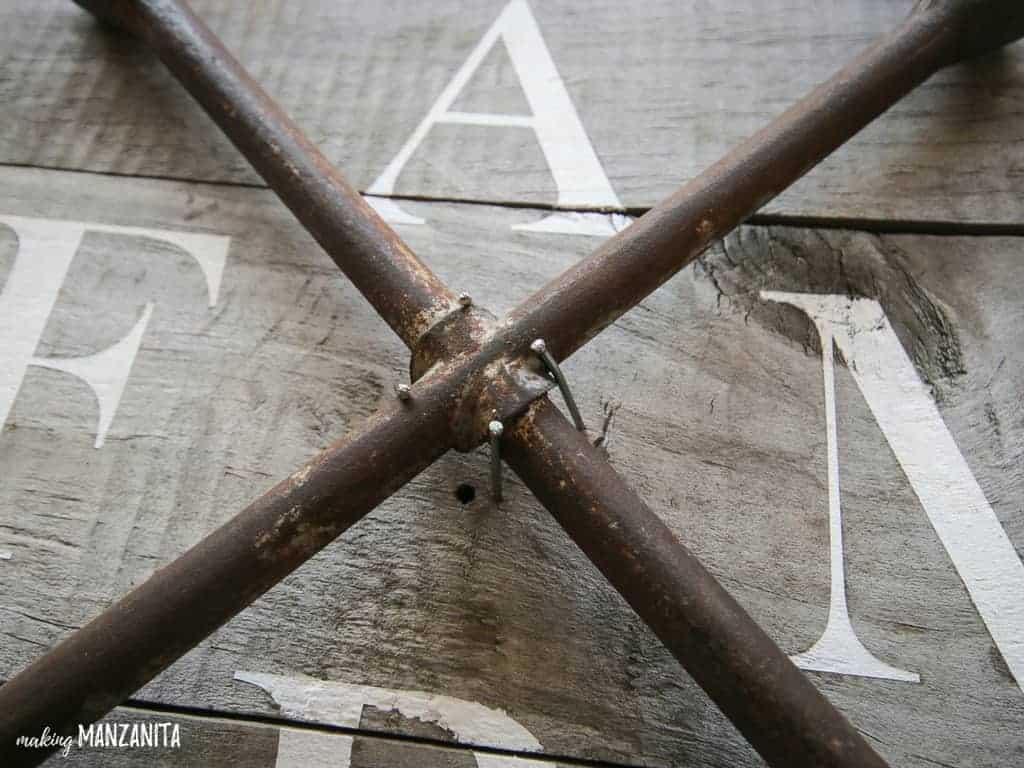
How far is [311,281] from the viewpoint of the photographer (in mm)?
829

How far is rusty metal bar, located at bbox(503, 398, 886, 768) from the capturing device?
506 millimetres

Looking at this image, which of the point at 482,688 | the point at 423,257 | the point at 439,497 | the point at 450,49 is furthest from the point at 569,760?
the point at 450,49

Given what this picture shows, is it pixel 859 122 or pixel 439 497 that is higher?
pixel 859 122

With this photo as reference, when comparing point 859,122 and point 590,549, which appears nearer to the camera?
point 590,549

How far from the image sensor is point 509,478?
728mm

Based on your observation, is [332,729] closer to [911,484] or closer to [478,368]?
[478,368]

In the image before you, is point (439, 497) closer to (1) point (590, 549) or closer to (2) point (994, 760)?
(1) point (590, 549)

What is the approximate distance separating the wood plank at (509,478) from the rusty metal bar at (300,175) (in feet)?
0.38

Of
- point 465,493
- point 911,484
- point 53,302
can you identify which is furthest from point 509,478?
point 53,302

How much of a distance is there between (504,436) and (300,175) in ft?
0.99

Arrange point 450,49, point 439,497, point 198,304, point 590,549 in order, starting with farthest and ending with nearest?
1. point 450,49
2. point 198,304
3. point 439,497
4. point 590,549

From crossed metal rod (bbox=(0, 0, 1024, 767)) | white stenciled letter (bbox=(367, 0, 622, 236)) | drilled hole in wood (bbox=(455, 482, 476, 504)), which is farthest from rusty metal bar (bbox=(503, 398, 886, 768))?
white stenciled letter (bbox=(367, 0, 622, 236))

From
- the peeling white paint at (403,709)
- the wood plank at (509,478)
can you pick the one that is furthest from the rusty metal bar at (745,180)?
the peeling white paint at (403,709)

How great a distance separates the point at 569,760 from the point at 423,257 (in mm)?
479
